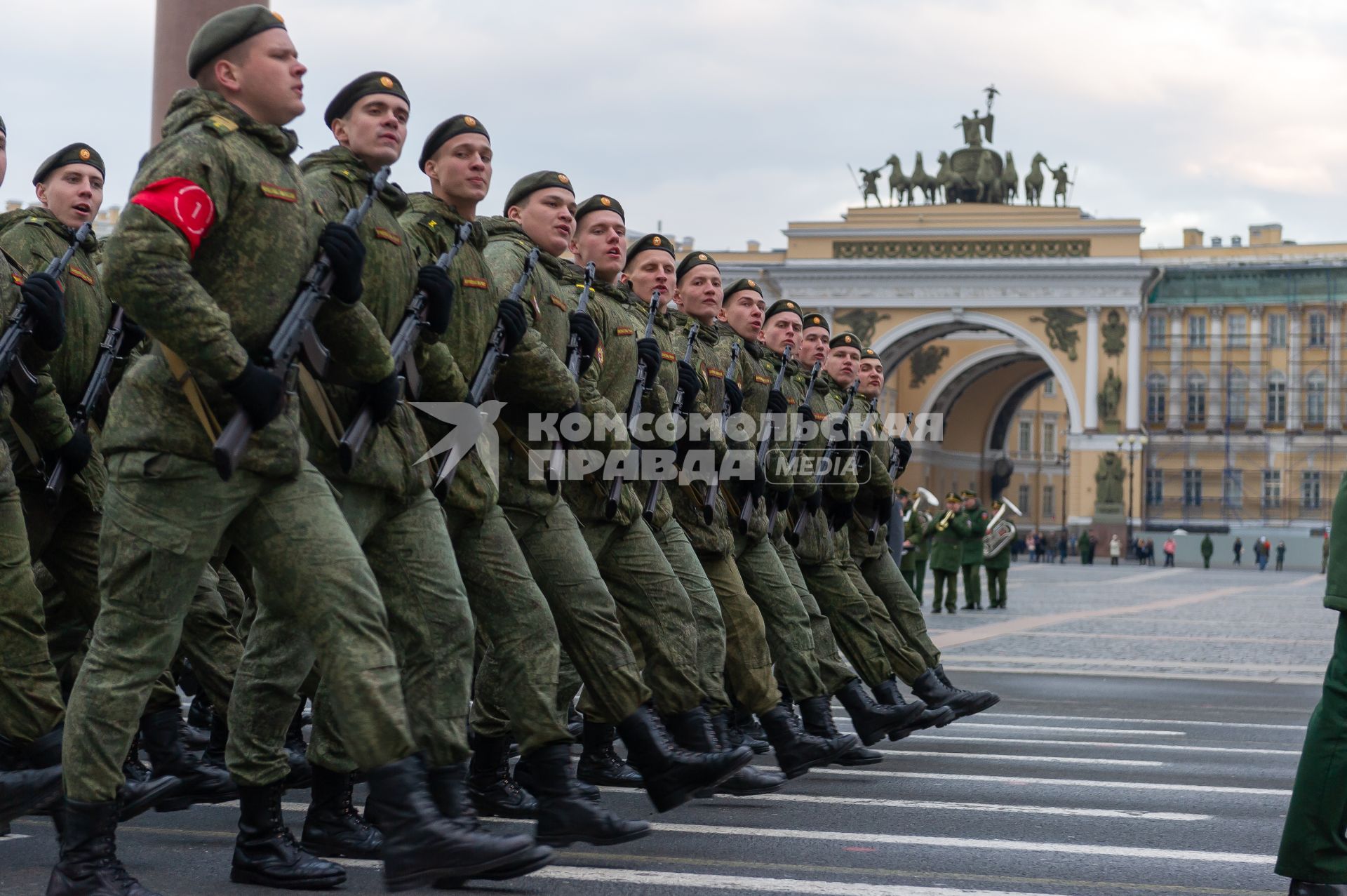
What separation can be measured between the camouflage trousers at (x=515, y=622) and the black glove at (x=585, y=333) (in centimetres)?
91

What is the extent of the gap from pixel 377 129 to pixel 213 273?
3.23 feet

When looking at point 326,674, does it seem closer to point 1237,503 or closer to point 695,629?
point 695,629

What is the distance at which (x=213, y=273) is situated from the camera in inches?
178

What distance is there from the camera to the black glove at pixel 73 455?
6.00 meters

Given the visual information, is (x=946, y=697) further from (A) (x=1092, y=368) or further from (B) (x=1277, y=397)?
(B) (x=1277, y=397)

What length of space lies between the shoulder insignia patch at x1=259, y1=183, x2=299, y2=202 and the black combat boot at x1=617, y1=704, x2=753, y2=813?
2124 millimetres

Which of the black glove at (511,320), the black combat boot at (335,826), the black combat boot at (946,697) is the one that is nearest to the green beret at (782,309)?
the black combat boot at (946,697)

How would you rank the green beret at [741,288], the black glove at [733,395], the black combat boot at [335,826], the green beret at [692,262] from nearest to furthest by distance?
the black combat boot at [335,826] < the black glove at [733,395] < the green beret at [692,262] < the green beret at [741,288]

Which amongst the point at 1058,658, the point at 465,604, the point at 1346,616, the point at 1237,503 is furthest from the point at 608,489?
the point at 1237,503

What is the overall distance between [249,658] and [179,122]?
1.51 m

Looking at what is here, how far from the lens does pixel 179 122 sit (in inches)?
178

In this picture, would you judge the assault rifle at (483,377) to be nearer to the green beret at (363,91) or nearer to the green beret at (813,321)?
the green beret at (363,91)

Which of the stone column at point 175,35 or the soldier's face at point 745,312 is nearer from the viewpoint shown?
the soldier's face at point 745,312

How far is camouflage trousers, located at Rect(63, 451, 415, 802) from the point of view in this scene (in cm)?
440
